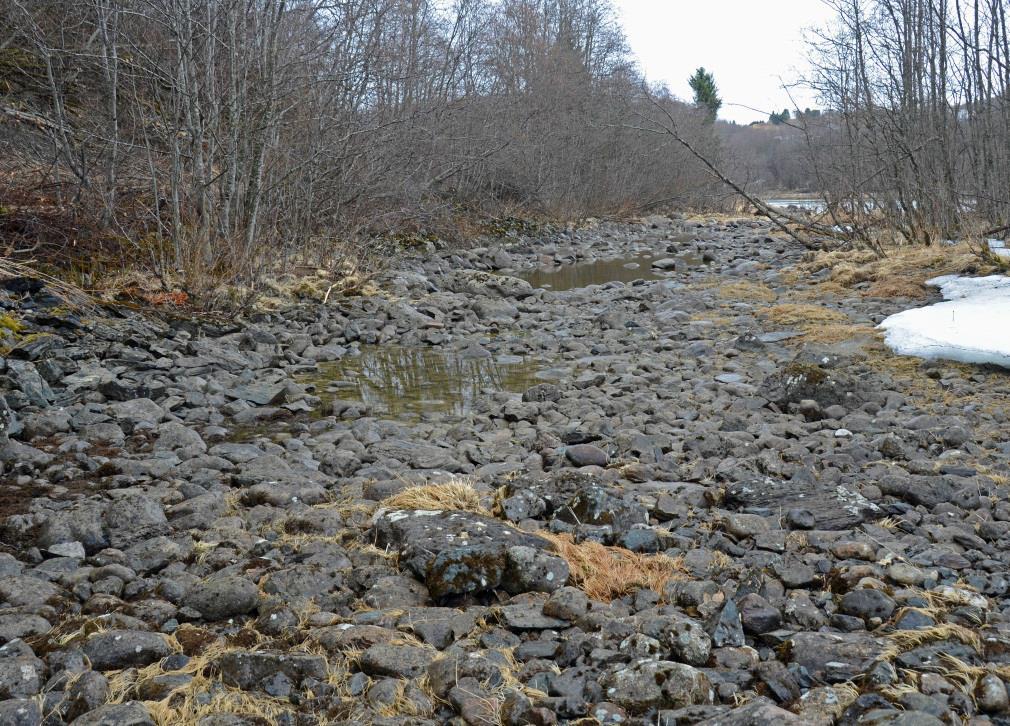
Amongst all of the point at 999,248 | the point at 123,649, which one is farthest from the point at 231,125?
the point at 999,248

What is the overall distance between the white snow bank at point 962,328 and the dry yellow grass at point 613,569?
13.7 feet

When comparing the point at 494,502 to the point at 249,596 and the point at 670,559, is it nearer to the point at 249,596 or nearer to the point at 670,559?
the point at 670,559

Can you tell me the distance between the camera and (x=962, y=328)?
6645 mm

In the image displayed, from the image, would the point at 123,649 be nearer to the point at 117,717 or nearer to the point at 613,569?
the point at 117,717

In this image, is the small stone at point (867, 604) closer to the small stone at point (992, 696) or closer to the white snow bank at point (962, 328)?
the small stone at point (992, 696)

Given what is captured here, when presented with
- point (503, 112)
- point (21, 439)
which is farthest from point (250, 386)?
point (503, 112)

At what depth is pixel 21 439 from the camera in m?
4.39

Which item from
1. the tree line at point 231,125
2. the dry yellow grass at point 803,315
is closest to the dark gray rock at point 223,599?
the tree line at point 231,125

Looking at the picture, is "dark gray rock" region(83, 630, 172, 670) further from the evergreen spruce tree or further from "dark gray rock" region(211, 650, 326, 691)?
the evergreen spruce tree

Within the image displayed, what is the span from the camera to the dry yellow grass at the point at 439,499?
11.7 feet

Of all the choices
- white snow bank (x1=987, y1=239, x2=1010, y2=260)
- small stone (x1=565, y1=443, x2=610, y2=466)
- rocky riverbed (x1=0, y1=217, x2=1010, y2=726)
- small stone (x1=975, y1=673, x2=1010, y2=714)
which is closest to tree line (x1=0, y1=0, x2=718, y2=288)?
rocky riverbed (x1=0, y1=217, x2=1010, y2=726)

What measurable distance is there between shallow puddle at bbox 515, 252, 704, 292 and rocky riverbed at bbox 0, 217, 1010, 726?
6913mm

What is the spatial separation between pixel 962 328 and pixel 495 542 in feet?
17.7

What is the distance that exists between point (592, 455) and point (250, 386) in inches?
119
